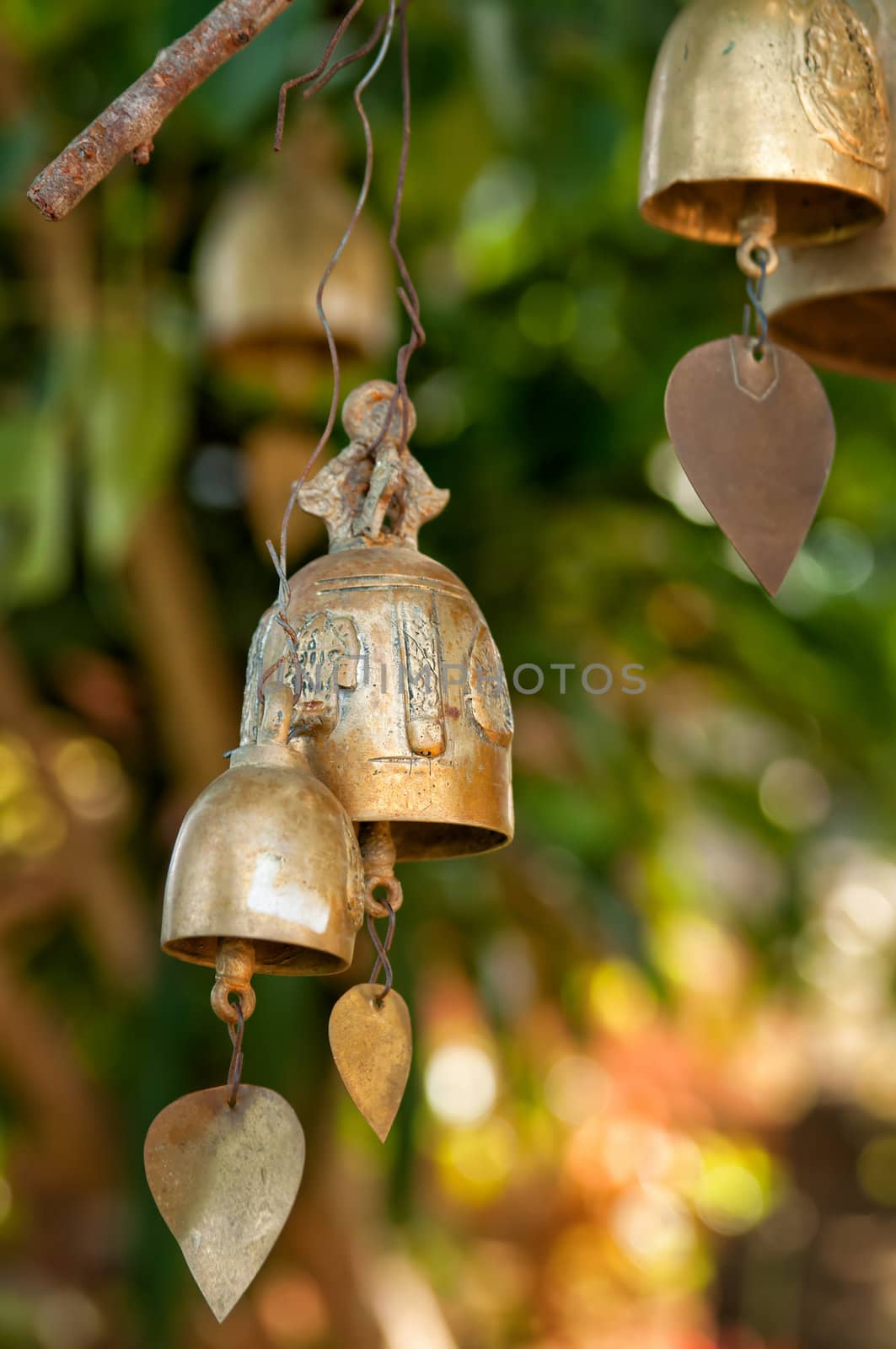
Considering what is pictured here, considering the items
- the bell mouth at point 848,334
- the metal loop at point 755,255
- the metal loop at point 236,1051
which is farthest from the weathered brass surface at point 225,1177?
the bell mouth at point 848,334

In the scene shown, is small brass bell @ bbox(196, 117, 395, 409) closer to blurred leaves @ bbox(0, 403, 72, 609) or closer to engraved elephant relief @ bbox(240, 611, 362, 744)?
blurred leaves @ bbox(0, 403, 72, 609)

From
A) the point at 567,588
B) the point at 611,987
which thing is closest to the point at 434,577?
the point at 567,588

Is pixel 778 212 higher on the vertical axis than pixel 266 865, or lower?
higher

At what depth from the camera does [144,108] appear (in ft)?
2.17

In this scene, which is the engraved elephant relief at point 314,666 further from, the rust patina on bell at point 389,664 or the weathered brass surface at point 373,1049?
the weathered brass surface at point 373,1049

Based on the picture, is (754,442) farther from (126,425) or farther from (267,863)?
(126,425)

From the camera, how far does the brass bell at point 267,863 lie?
66 centimetres

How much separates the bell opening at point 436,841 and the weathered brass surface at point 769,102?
0.31 m

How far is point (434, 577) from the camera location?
779 millimetres

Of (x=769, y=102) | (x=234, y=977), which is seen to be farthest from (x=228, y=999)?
(x=769, y=102)

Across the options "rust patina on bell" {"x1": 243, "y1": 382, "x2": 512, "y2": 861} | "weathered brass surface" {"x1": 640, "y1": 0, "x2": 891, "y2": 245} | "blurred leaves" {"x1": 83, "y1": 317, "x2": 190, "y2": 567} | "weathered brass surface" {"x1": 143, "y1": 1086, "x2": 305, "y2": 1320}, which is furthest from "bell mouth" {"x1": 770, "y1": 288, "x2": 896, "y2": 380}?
"blurred leaves" {"x1": 83, "y1": 317, "x2": 190, "y2": 567}

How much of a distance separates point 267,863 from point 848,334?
0.52 m

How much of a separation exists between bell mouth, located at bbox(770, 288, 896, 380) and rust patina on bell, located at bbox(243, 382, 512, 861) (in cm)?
29

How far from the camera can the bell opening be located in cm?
83
